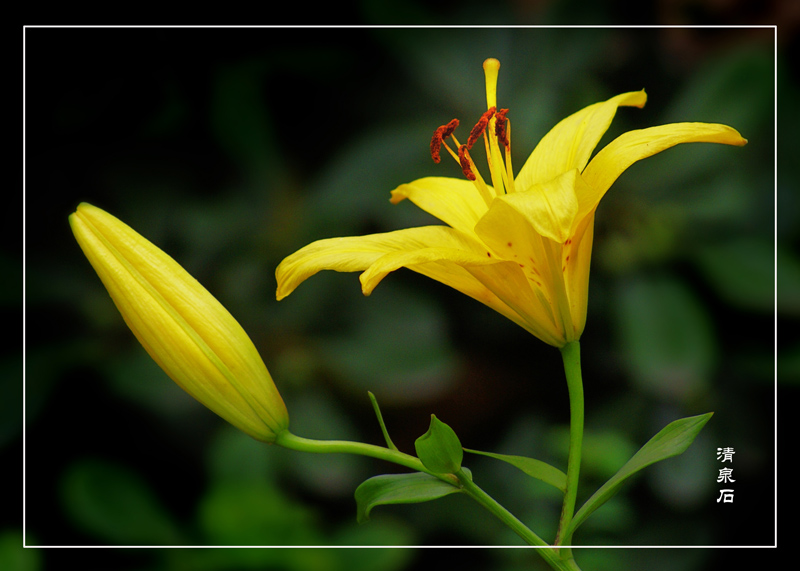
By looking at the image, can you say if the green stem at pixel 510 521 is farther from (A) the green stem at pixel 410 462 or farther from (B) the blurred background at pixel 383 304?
(B) the blurred background at pixel 383 304

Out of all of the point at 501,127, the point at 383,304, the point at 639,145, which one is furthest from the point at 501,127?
the point at 383,304

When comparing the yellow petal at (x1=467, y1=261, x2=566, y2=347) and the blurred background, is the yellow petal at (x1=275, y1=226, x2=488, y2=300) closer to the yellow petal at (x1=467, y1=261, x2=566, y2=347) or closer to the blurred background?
the yellow petal at (x1=467, y1=261, x2=566, y2=347)

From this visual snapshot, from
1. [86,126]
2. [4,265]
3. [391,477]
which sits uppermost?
[86,126]

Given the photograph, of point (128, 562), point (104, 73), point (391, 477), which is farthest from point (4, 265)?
point (391, 477)

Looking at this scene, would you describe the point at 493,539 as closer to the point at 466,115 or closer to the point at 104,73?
the point at 466,115

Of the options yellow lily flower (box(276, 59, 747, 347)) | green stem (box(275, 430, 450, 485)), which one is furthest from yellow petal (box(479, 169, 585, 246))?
green stem (box(275, 430, 450, 485))

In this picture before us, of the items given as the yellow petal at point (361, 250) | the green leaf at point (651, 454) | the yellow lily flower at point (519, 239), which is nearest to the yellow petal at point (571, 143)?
the yellow lily flower at point (519, 239)
